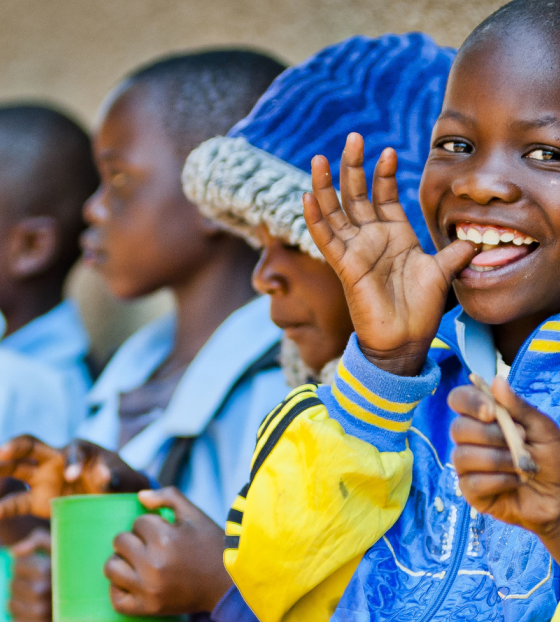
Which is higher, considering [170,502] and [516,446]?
[516,446]

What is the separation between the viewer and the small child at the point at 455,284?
38.0 inches

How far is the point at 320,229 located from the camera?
100 cm

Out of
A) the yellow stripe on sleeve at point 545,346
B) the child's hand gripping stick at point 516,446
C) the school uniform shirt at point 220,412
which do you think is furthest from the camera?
the school uniform shirt at point 220,412

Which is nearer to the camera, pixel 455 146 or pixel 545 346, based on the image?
pixel 545 346

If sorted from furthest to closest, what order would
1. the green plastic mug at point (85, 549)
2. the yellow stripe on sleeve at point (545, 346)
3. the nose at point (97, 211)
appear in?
the nose at point (97, 211), the green plastic mug at point (85, 549), the yellow stripe on sleeve at point (545, 346)

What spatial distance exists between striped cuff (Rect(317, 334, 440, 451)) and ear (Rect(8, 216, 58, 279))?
1449 millimetres

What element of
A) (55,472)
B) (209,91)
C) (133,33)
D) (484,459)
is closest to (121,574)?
(55,472)

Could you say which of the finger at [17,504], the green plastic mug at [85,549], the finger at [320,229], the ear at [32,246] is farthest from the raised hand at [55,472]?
the ear at [32,246]

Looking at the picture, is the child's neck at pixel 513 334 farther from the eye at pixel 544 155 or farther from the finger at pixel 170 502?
the finger at pixel 170 502

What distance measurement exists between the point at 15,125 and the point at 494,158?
1.64 m

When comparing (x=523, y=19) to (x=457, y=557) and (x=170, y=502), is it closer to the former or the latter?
(x=457, y=557)

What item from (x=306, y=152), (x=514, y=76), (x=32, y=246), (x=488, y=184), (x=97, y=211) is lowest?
(x=32, y=246)

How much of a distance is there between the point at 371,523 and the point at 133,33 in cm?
187

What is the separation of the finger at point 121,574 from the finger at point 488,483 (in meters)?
0.63
